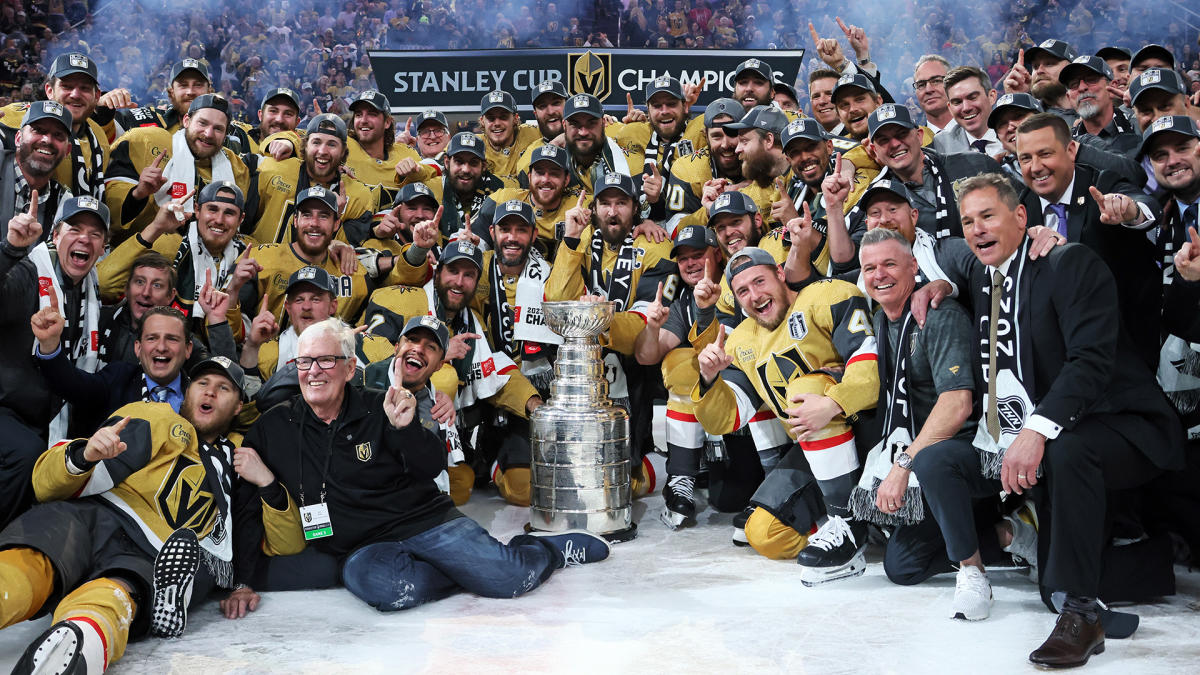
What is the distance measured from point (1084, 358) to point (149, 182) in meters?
4.25

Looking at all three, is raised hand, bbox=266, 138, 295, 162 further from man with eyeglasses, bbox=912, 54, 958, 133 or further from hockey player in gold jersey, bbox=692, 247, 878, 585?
man with eyeglasses, bbox=912, 54, 958, 133

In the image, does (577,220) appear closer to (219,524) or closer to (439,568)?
(439,568)

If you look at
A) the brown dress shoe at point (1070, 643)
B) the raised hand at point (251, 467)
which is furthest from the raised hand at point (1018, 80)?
A: the raised hand at point (251, 467)

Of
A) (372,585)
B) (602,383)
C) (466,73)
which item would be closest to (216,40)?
(466,73)

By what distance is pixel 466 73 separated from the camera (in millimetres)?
10062

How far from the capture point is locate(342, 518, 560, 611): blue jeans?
378cm

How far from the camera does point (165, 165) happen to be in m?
5.55

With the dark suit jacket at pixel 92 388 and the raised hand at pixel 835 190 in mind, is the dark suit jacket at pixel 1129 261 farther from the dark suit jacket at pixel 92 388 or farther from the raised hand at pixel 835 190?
the dark suit jacket at pixel 92 388

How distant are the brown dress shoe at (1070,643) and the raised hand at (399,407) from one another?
7.08ft

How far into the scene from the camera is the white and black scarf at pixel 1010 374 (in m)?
3.57

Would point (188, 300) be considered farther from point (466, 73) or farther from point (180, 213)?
point (466, 73)

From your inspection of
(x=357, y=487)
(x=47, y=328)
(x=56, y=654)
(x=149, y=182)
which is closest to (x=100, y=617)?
(x=56, y=654)

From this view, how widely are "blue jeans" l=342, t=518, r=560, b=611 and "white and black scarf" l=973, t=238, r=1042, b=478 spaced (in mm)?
1712

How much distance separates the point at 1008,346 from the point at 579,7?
1194 centimetres
